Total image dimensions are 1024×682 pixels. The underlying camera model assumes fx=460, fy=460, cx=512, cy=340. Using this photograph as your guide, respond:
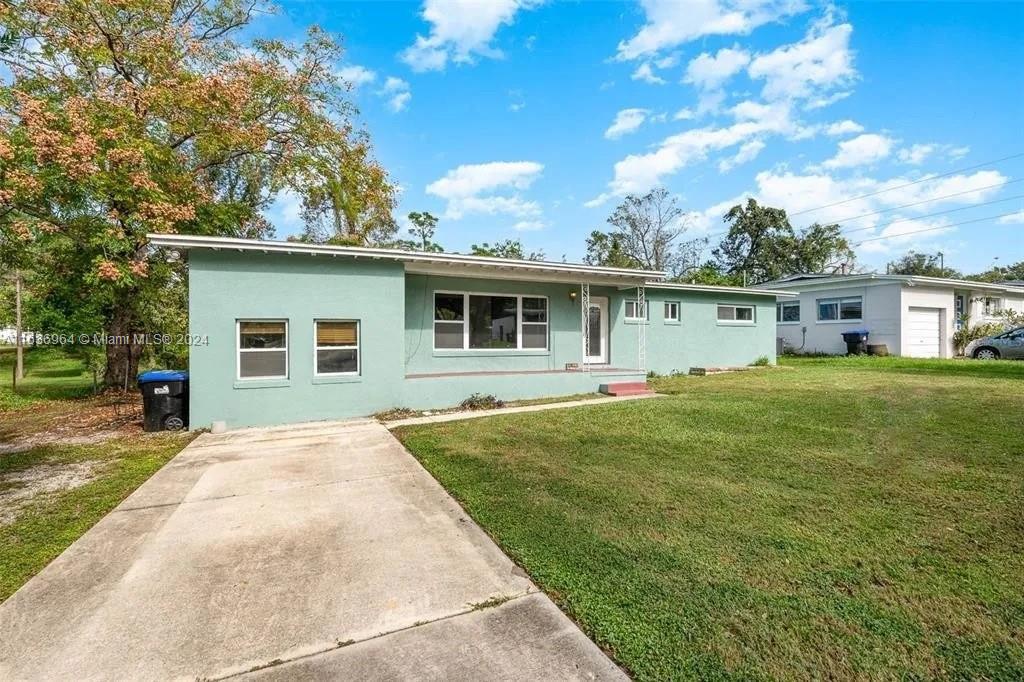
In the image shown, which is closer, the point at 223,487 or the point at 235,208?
the point at 223,487

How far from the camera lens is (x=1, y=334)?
20.3 metres

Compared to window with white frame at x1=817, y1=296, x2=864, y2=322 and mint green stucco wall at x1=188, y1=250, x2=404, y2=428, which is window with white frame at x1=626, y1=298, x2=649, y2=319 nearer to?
mint green stucco wall at x1=188, y1=250, x2=404, y2=428

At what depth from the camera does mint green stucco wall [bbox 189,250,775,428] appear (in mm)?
7629

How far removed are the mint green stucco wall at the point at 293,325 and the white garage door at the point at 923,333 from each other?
2054 cm

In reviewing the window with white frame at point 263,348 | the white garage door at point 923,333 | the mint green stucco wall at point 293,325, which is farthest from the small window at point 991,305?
the window with white frame at point 263,348

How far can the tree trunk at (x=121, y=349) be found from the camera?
12.2 metres

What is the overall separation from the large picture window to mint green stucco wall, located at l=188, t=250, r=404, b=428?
179 cm

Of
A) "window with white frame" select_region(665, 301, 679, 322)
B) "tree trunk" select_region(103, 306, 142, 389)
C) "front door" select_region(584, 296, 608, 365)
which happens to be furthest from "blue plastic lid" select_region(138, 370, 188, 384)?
"window with white frame" select_region(665, 301, 679, 322)

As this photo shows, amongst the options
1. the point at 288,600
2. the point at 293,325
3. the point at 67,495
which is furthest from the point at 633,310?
the point at 67,495

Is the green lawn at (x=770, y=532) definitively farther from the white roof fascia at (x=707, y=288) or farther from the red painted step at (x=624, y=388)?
the white roof fascia at (x=707, y=288)

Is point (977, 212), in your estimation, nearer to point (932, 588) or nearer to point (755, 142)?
point (755, 142)

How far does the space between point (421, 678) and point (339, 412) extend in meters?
6.94

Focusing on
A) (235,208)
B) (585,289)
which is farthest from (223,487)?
(235,208)

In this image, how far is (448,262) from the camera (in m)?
9.12
